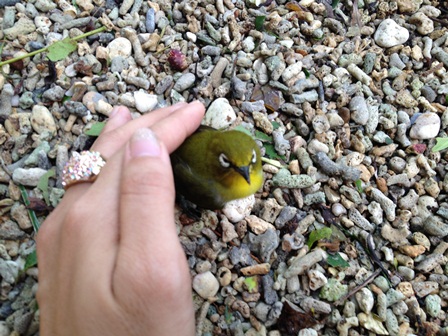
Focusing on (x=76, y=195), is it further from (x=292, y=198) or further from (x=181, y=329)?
(x=292, y=198)

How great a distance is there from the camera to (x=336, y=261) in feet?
7.91

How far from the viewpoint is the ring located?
1862 mm

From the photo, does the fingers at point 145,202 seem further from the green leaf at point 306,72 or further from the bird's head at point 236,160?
the green leaf at point 306,72

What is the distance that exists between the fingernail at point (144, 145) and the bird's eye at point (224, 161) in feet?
1.94

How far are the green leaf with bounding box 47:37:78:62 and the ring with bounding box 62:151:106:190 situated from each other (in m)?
1.08

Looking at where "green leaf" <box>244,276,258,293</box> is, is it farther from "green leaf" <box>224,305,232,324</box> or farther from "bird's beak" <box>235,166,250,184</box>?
"bird's beak" <box>235,166,250,184</box>

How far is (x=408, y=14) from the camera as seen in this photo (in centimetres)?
332

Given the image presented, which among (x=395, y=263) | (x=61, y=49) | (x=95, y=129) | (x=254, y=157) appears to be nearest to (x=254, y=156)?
(x=254, y=157)

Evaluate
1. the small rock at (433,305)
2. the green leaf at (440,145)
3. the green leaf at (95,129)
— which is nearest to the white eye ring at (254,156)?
the green leaf at (95,129)

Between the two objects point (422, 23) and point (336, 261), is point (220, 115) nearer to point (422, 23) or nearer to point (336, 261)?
point (336, 261)

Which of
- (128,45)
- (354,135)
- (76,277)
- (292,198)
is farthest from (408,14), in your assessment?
(76,277)

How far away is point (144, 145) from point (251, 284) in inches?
41.2

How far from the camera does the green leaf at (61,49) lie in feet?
8.79

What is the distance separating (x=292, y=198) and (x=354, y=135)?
629mm
